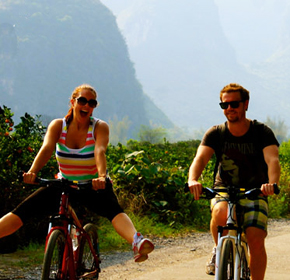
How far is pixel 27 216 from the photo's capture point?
432 centimetres

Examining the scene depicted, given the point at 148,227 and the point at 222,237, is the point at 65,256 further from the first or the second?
the point at 148,227

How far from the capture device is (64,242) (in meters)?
4.07

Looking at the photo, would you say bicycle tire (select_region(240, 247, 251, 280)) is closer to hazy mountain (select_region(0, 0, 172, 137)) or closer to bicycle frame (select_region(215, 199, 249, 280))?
bicycle frame (select_region(215, 199, 249, 280))

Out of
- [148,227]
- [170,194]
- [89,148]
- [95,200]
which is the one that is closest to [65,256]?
[95,200]

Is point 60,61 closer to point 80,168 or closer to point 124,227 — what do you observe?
point 80,168

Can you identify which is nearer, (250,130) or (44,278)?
(44,278)

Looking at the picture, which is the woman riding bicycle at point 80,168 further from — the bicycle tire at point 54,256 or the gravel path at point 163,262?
the gravel path at point 163,262

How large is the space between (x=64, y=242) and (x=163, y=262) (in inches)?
128

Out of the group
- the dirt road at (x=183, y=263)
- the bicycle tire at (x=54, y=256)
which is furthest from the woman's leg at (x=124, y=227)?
the dirt road at (x=183, y=263)

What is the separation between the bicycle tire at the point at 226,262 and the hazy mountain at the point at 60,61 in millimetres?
159639

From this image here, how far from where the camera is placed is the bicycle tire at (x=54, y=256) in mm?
3812

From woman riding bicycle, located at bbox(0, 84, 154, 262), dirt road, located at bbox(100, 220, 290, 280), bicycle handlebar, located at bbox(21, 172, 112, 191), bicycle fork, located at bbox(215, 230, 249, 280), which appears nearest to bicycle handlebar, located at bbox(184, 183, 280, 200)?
bicycle fork, located at bbox(215, 230, 249, 280)

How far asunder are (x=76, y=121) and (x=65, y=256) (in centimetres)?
110

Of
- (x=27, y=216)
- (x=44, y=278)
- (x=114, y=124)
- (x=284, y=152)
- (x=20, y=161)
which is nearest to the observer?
(x=44, y=278)
